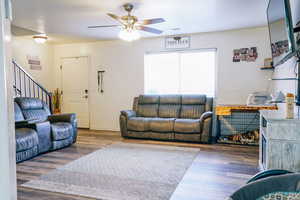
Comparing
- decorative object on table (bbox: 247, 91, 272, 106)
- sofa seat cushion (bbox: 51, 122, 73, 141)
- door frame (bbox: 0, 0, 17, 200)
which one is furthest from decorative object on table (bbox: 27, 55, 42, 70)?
door frame (bbox: 0, 0, 17, 200)

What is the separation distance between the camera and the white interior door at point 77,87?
19.6 feet

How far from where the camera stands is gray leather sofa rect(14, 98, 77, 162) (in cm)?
332

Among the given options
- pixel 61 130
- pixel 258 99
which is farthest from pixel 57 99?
pixel 258 99

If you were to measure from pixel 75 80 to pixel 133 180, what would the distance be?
416 cm

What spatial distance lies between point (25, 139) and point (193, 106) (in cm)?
325

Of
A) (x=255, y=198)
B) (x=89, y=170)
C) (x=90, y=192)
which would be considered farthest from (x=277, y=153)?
(x=89, y=170)

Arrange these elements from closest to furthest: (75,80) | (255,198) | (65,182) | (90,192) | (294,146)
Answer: (255,198)
(294,146)
(90,192)
(65,182)
(75,80)

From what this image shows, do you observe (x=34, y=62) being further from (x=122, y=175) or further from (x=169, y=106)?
(x=122, y=175)

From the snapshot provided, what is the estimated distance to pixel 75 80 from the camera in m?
6.06

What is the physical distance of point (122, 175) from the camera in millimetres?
2771

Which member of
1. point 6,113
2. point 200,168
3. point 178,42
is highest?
point 178,42

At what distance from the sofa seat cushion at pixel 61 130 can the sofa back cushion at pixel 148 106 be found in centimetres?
165

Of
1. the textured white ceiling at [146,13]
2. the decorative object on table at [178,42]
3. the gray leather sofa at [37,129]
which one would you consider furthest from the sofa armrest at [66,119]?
the decorative object on table at [178,42]

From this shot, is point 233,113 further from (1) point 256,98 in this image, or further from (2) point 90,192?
(2) point 90,192
